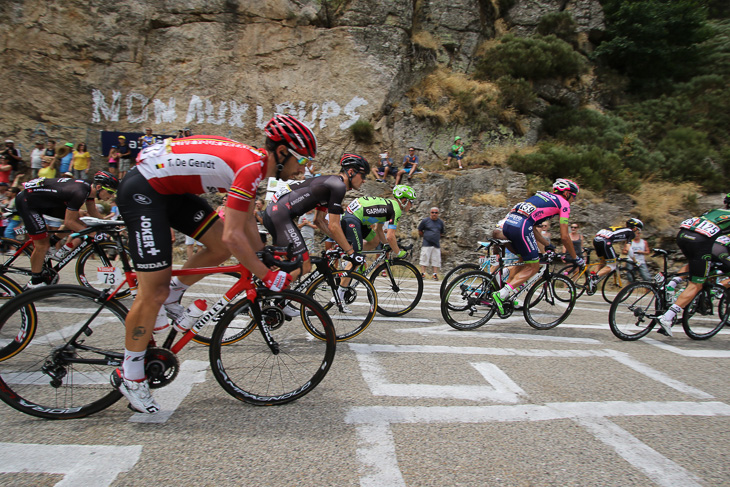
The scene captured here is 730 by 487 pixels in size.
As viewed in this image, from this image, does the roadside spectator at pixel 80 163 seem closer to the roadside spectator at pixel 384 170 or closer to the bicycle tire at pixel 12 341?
the roadside spectator at pixel 384 170

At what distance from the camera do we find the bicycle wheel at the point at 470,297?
225 inches

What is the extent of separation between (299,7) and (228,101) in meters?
5.62

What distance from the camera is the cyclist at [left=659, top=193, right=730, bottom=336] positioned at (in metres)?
5.62

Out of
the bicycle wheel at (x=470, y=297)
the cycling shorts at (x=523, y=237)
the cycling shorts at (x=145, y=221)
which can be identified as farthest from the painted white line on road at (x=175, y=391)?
the cycling shorts at (x=523, y=237)

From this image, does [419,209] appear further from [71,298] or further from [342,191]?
[71,298]

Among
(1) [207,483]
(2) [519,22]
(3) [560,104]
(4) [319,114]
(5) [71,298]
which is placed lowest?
(1) [207,483]

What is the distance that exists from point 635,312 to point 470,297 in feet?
7.38

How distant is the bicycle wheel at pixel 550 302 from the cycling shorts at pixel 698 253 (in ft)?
4.92

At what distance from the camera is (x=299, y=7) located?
781 inches

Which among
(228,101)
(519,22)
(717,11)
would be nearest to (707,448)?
(228,101)

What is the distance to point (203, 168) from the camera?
281 cm

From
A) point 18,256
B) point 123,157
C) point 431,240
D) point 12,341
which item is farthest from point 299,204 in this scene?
point 123,157

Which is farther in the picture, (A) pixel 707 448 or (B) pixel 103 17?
(B) pixel 103 17

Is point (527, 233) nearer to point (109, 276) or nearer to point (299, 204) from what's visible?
point (299, 204)
